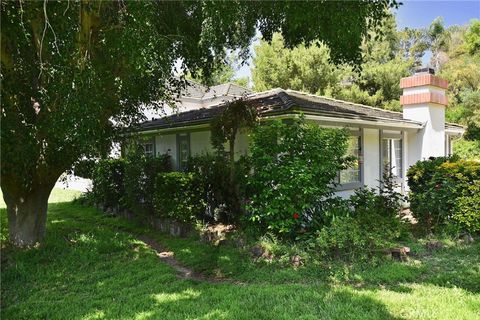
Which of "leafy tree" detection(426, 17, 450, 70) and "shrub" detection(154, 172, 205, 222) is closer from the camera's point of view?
"shrub" detection(154, 172, 205, 222)

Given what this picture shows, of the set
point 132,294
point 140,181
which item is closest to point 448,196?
point 132,294

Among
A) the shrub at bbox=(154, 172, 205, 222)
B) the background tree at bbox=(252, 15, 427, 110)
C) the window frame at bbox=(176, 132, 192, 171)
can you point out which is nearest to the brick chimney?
the window frame at bbox=(176, 132, 192, 171)

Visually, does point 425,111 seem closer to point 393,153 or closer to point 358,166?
point 393,153

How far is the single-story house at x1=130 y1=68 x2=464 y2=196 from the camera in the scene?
9949mm

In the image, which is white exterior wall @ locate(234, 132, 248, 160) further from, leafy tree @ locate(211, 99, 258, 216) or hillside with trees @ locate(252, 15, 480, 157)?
hillside with trees @ locate(252, 15, 480, 157)

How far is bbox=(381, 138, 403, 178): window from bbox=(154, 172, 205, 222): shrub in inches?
275

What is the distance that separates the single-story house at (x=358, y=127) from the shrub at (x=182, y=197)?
163cm

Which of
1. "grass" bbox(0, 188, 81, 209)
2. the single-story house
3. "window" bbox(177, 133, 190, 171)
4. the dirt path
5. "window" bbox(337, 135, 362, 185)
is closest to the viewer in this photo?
the dirt path

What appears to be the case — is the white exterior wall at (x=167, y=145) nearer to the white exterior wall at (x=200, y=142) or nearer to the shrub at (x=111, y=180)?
A: the white exterior wall at (x=200, y=142)

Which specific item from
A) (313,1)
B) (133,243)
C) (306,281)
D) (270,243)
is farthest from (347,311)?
(133,243)

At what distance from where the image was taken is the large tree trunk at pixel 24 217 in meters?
7.63

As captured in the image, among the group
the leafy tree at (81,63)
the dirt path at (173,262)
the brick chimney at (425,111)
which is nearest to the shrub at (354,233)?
the dirt path at (173,262)

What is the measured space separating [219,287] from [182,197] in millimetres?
3701

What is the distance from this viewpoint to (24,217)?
7.67 m
